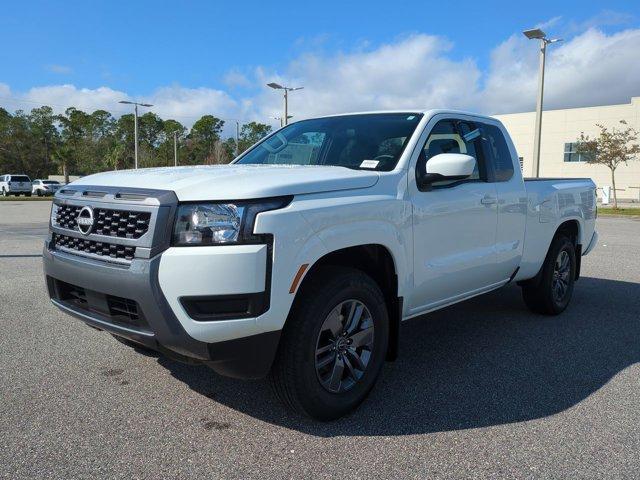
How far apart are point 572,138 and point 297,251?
4452cm

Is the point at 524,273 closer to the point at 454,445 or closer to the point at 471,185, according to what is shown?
the point at 471,185

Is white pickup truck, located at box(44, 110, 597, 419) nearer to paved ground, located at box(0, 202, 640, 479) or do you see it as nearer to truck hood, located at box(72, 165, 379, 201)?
truck hood, located at box(72, 165, 379, 201)

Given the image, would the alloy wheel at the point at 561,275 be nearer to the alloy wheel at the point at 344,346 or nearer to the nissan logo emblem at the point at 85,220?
the alloy wheel at the point at 344,346

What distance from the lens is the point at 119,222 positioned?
2904 mm

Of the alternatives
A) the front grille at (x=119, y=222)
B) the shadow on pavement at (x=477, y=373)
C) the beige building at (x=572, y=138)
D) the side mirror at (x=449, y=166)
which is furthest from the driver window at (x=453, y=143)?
the beige building at (x=572, y=138)

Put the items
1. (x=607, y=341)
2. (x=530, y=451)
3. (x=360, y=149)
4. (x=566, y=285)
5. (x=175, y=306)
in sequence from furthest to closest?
(x=566, y=285)
(x=607, y=341)
(x=360, y=149)
(x=530, y=451)
(x=175, y=306)

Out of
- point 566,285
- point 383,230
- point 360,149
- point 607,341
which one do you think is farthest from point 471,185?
point 566,285

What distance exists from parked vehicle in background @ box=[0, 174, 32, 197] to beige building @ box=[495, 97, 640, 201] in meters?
36.6

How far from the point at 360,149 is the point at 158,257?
184 centimetres

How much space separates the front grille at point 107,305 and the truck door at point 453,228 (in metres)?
1.75

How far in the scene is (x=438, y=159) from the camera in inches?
142

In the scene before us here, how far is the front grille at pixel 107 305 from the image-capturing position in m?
2.84

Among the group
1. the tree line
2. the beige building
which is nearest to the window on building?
the beige building

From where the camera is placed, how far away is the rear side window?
464 centimetres
